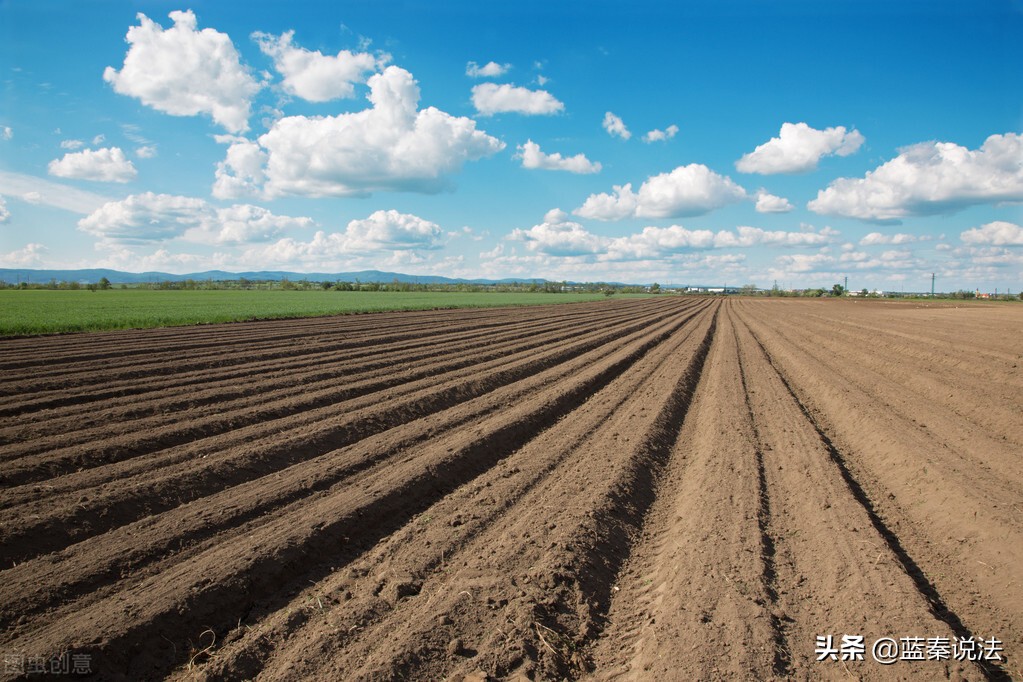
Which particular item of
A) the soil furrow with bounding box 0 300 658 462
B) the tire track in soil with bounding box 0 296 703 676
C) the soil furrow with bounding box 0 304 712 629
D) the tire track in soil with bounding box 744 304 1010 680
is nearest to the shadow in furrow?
the tire track in soil with bounding box 744 304 1010 680

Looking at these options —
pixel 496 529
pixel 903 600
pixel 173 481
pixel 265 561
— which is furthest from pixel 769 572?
→ pixel 173 481

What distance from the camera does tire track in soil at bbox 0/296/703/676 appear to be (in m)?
4.10

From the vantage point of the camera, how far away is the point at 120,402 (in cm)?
1054

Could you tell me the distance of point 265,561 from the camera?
510 cm

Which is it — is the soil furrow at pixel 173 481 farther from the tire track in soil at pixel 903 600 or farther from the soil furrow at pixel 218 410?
the tire track in soil at pixel 903 600

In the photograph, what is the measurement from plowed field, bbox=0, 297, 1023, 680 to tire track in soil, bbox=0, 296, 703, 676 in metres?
0.02

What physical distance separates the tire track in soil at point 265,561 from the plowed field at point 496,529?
0.02 meters

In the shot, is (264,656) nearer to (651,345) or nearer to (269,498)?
(269,498)

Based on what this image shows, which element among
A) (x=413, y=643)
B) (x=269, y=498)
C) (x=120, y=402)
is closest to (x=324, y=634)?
(x=413, y=643)

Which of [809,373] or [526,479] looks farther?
[809,373]

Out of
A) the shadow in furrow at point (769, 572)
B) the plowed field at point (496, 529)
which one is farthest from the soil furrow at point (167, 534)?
the shadow in furrow at point (769, 572)

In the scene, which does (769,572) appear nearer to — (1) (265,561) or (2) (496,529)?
(2) (496,529)

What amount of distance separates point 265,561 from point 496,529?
216cm

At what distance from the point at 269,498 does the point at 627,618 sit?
13.7 ft
